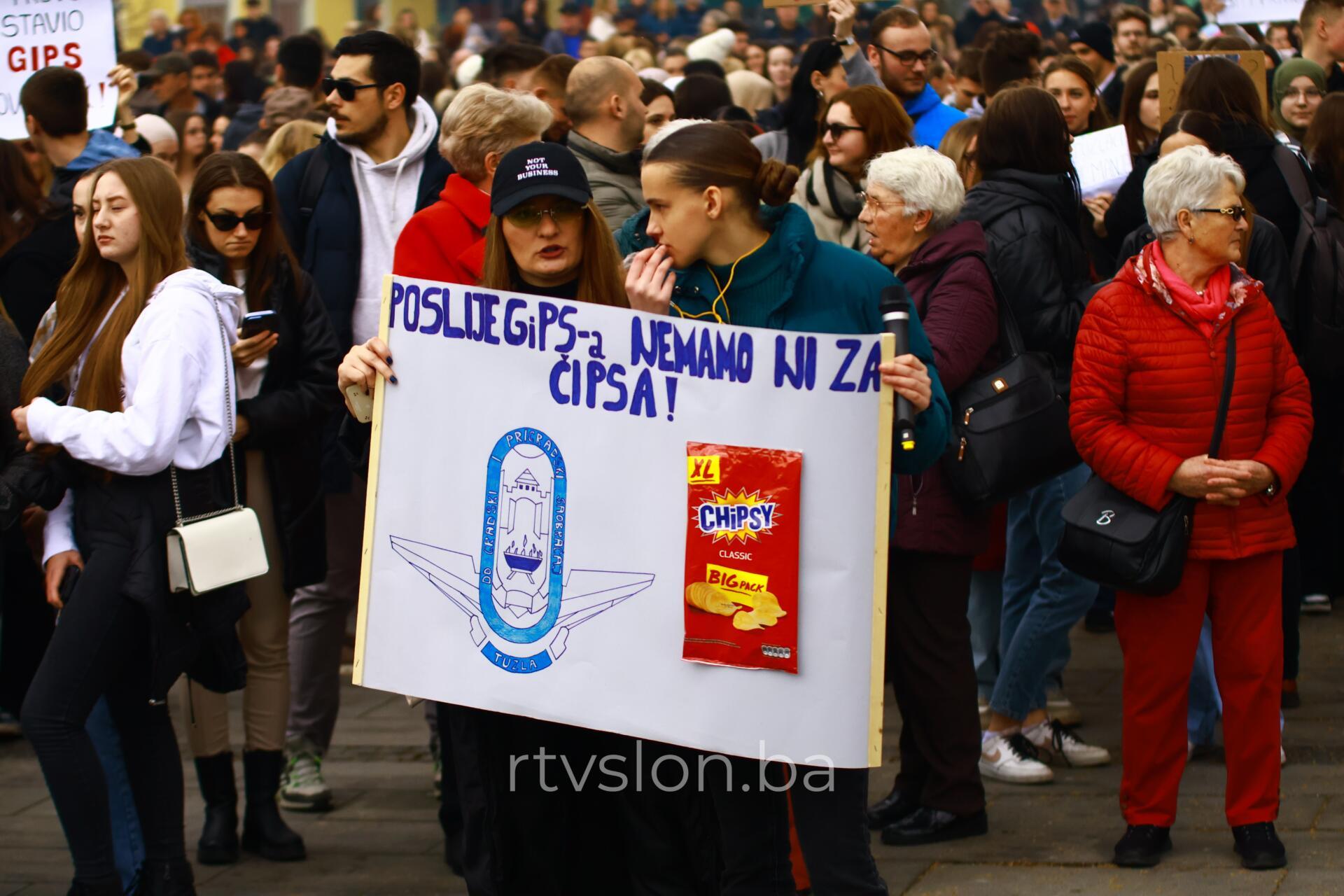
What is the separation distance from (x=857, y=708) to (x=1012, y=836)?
1.93 meters

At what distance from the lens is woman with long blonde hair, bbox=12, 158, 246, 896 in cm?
454

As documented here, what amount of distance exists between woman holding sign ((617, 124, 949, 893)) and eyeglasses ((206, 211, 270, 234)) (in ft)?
6.18

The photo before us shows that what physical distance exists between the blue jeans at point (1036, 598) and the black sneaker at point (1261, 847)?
1.02 m

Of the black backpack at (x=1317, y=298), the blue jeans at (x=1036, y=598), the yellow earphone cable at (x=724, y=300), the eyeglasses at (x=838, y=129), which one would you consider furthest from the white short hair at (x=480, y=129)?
the black backpack at (x=1317, y=298)

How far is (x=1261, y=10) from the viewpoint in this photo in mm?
9312

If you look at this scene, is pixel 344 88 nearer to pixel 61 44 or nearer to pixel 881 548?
pixel 61 44

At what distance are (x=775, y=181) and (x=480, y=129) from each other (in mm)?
1667

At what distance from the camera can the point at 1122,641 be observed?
5074mm

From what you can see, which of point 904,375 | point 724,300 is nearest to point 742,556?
point 904,375

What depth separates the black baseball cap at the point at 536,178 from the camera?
13.0 feet

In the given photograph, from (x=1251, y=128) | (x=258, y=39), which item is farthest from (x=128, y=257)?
(x=258, y=39)

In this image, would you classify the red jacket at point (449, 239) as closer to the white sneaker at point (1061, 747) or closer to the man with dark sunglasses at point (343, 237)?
the man with dark sunglasses at point (343, 237)

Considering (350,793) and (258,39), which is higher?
(258,39)

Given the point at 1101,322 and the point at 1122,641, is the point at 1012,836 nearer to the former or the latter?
the point at 1122,641
